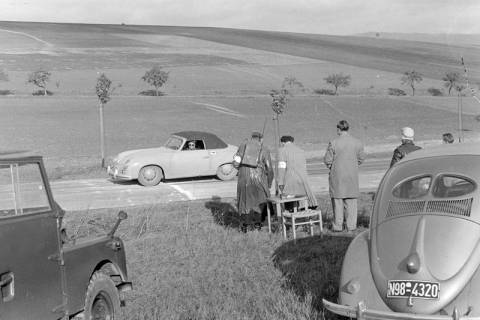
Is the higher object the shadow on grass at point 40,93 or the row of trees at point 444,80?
the row of trees at point 444,80

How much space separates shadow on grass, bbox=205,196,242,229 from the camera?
11547 millimetres

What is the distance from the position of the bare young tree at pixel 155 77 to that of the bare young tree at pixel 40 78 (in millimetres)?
7847

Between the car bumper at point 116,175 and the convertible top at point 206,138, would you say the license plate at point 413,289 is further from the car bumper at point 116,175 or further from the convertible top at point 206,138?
the convertible top at point 206,138

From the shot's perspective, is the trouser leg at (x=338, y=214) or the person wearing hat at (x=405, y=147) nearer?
the person wearing hat at (x=405, y=147)

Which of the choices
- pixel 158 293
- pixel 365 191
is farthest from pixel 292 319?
pixel 365 191

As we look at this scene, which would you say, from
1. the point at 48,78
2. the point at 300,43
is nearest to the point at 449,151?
the point at 48,78

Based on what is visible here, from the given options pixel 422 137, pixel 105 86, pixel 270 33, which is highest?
pixel 270 33

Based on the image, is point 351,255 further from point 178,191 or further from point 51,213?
point 178,191

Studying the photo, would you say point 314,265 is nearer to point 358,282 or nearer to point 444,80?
point 358,282

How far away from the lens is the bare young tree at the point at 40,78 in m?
51.3

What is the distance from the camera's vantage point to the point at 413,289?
493 cm

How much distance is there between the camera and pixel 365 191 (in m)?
15.6

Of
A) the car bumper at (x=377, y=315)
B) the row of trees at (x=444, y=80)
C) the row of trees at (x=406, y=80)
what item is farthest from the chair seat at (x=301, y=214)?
the row of trees at (x=444, y=80)

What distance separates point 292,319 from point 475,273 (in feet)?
5.50
